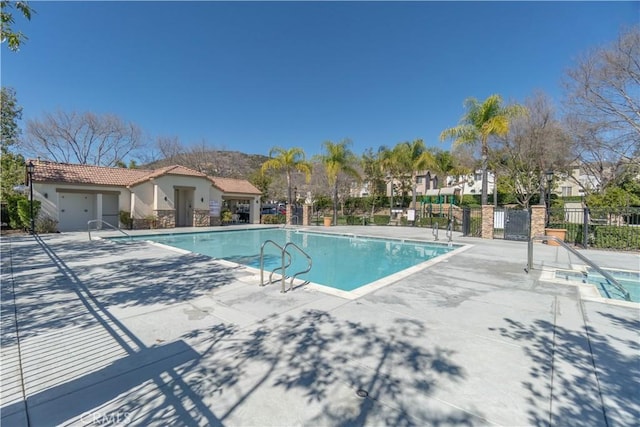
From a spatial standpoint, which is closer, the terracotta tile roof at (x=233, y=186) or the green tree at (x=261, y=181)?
the terracotta tile roof at (x=233, y=186)

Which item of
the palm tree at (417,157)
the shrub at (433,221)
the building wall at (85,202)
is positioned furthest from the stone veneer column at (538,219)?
the building wall at (85,202)

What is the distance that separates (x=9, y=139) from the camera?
1994cm

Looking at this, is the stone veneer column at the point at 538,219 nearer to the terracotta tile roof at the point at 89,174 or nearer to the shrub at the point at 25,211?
the terracotta tile roof at the point at 89,174

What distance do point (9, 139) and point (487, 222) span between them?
104 feet

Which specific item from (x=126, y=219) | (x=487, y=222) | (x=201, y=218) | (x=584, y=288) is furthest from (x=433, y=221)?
(x=126, y=219)

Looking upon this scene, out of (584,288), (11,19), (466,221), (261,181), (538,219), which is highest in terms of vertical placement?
(261,181)

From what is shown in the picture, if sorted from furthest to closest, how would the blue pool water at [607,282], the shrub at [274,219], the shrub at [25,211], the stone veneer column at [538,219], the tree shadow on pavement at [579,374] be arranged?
the shrub at [274,219] < the shrub at [25,211] < the stone veneer column at [538,219] < the blue pool water at [607,282] < the tree shadow on pavement at [579,374]

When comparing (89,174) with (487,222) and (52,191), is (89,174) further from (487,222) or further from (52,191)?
(487,222)

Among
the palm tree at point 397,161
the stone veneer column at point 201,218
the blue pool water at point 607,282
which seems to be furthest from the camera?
the palm tree at point 397,161

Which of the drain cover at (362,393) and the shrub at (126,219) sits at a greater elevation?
the shrub at (126,219)

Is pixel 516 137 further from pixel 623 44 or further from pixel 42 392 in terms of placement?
pixel 42 392

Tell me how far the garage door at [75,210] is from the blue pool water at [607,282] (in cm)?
2323

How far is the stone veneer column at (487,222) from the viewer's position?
1432cm

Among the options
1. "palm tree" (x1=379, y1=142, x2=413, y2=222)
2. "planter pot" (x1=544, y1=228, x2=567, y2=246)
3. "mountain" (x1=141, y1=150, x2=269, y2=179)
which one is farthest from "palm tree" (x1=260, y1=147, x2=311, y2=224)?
"planter pot" (x1=544, y1=228, x2=567, y2=246)
